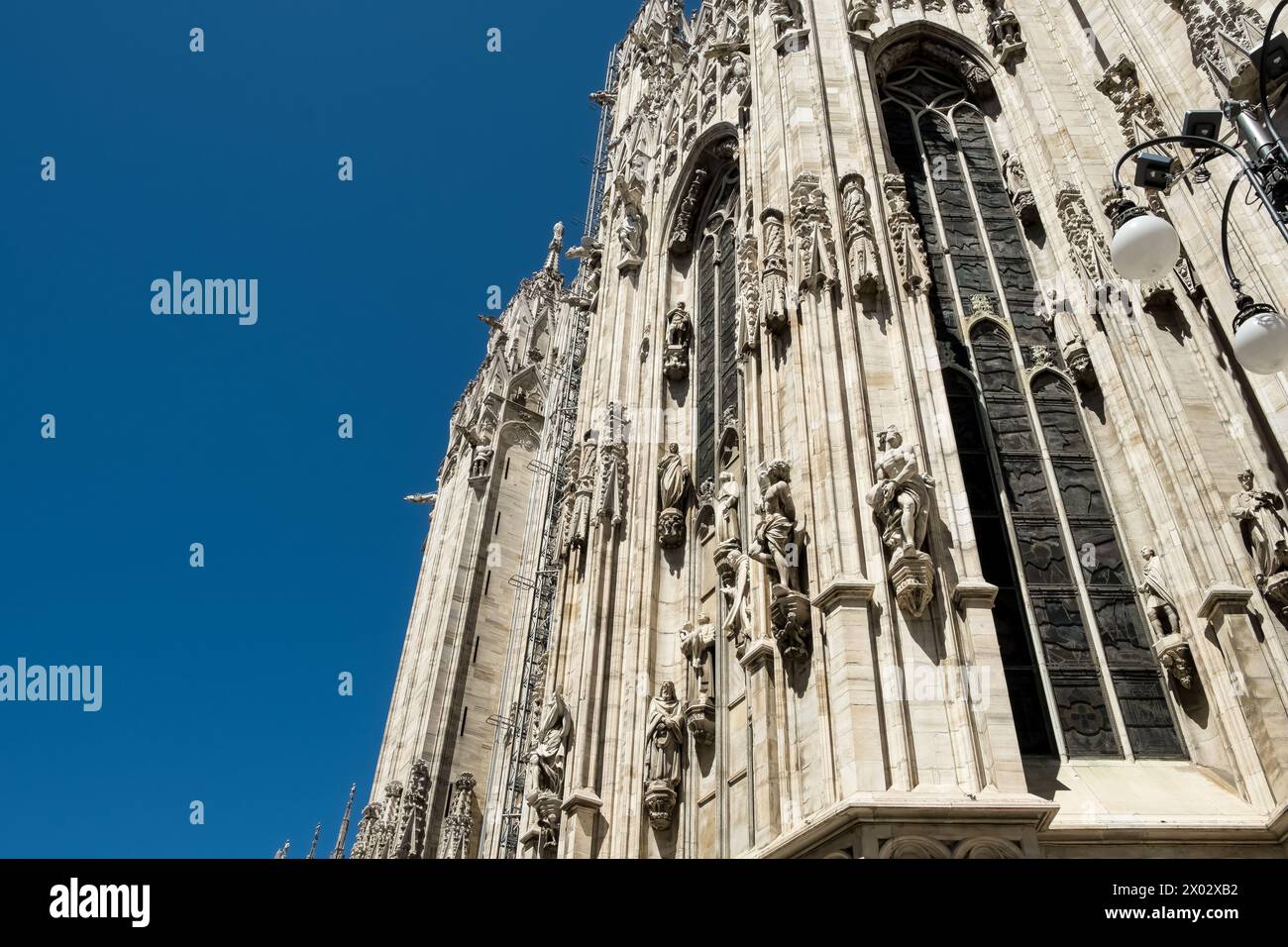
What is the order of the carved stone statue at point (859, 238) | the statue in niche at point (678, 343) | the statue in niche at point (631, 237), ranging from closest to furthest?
the carved stone statue at point (859, 238) → the statue in niche at point (678, 343) → the statue in niche at point (631, 237)

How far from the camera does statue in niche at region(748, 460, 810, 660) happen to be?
35.7 feet

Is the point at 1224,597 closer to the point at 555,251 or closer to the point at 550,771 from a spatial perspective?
the point at 550,771

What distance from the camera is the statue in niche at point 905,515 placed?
10.3 metres

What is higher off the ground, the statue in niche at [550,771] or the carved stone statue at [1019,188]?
the carved stone statue at [1019,188]

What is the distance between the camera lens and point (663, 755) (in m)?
13.7

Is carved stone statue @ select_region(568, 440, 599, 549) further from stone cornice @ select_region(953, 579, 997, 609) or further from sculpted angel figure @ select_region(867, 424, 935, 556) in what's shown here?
stone cornice @ select_region(953, 579, 997, 609)

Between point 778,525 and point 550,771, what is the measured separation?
6286mm

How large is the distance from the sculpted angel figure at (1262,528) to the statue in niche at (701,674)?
677 centimetres

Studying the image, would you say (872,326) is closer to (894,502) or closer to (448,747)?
(894,502)

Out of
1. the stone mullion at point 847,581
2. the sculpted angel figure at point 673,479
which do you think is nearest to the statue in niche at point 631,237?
the sculpted angel figure at point 673,479

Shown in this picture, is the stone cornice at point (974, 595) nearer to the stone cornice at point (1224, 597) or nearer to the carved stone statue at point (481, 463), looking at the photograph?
the stone cornice at point (1224, 597)

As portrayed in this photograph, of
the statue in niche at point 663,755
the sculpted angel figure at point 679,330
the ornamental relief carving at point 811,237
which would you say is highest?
the sculpted angel figure at point 679,330

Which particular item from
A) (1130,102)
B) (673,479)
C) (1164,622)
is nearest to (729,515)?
(673,479)
